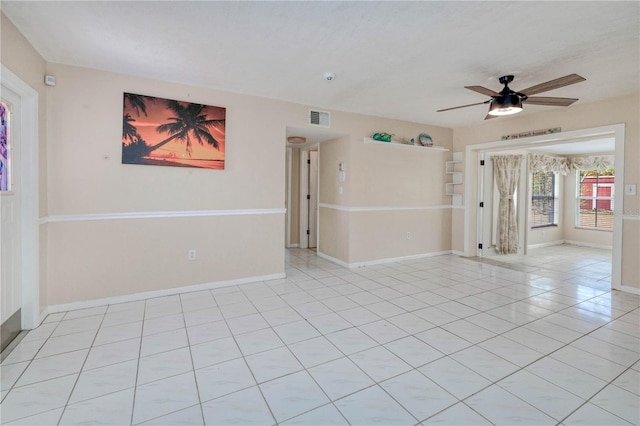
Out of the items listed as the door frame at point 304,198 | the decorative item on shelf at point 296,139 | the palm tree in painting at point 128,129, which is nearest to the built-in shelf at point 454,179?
the door frame at point 304,198

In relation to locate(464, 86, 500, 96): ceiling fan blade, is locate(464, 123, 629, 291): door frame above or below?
below

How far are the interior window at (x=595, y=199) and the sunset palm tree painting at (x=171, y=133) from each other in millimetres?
8452

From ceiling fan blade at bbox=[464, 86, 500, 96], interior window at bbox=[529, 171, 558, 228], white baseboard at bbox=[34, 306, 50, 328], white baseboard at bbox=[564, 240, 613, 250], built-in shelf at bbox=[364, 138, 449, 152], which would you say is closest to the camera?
white baseboard at bbox=[34, 306, 50, 328]

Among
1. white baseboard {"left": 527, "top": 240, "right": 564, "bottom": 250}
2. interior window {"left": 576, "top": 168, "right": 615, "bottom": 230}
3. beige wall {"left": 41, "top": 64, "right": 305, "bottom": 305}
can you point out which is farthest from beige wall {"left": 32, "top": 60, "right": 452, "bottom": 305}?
interior window {"left": 576, "top": 168, "right": 615, "bottom": 230}

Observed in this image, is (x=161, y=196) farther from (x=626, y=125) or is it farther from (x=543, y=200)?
(x=543, y=200)

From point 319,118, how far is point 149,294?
3.21 metres

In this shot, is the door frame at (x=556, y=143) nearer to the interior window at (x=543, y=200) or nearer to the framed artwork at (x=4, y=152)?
the interior window at (x=543, y=200)

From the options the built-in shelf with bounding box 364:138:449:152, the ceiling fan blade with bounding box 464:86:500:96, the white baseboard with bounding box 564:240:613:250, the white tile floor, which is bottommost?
the white tile floor

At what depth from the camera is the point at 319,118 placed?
173 inches

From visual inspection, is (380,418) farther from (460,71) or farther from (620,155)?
(620,155)

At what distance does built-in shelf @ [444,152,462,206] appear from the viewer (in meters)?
5.75

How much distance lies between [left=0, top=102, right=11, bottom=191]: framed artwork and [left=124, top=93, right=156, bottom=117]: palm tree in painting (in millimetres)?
1030

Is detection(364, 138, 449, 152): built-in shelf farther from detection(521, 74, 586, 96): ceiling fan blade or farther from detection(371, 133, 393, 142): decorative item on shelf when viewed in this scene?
detection(521, 74, 586, 96): ceiling fan blade

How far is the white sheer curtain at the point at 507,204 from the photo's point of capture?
5855mm
